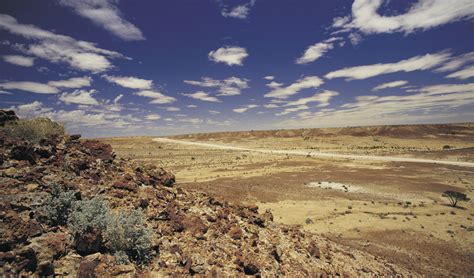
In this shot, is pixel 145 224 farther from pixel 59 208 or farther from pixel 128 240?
pixel 59 208

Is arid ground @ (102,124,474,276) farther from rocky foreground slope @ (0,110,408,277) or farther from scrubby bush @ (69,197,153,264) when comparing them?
scrubby bush @ (69,197,153,264)

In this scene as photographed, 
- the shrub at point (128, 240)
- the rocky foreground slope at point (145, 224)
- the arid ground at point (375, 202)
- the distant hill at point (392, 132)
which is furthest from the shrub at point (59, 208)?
the distant hill at point (392, 132)

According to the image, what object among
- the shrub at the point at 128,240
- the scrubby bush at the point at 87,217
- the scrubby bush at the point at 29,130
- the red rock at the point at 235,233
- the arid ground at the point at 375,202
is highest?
the scrubby bush at the point at 29,130

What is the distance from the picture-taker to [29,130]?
30.6ft

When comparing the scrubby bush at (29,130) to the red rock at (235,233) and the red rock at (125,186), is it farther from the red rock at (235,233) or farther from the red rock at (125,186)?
the red rock at (235,233)

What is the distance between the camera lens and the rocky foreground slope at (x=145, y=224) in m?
4.97

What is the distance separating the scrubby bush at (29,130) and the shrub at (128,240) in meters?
5.85

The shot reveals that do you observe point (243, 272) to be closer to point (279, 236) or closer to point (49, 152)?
point (279, 236)

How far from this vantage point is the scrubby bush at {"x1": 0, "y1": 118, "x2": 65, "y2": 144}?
897 cm

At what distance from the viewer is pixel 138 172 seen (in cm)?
1000

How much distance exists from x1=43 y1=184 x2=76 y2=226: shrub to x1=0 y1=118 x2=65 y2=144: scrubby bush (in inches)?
172

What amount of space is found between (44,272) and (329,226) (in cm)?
1472

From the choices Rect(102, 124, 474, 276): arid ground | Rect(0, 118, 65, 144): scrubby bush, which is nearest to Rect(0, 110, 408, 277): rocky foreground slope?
Rect(0, 118, 65, 144): scrubby bush

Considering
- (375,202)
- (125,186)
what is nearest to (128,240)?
(125,186)
